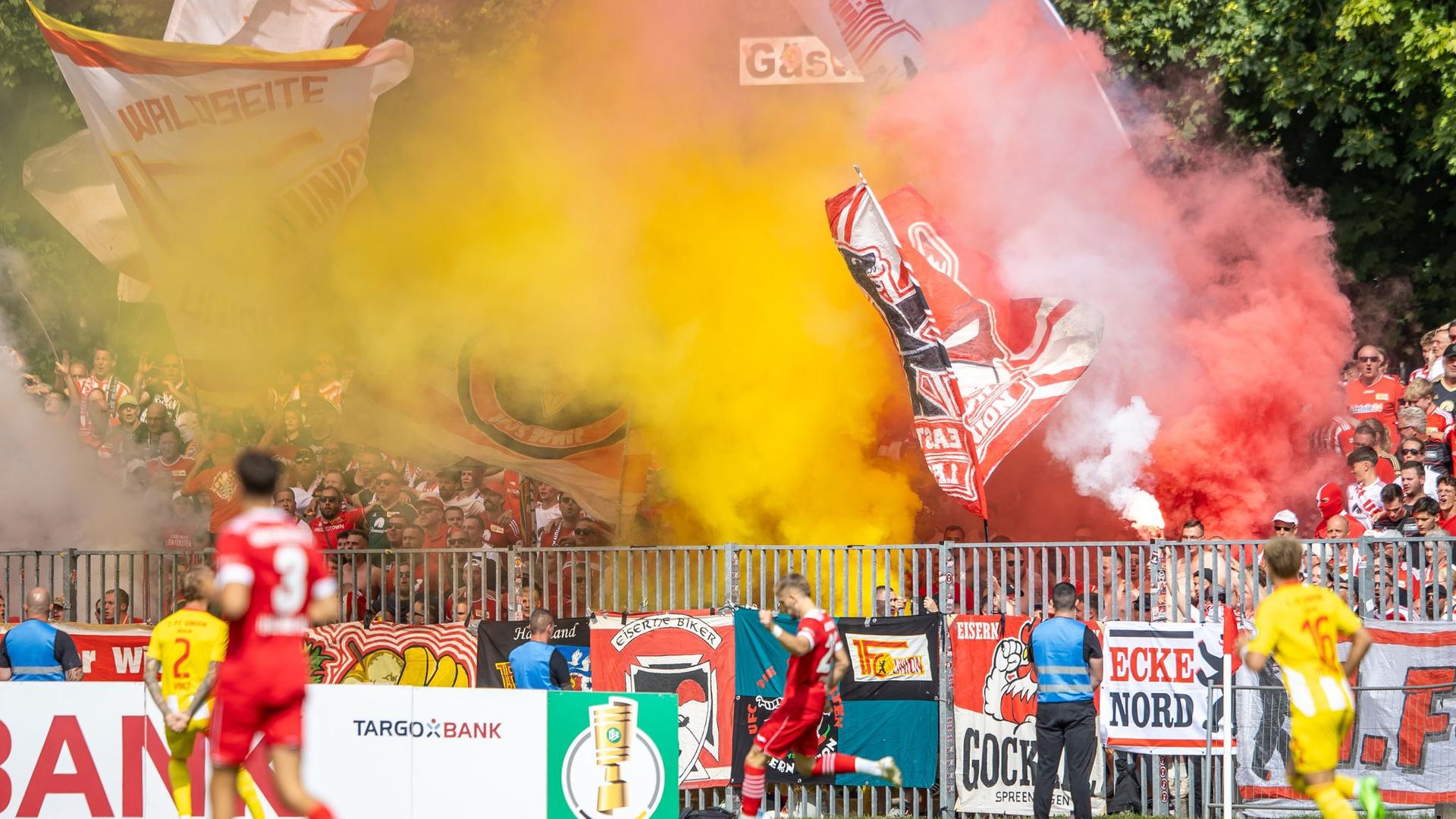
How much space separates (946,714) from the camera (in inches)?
537

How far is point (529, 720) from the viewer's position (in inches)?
440

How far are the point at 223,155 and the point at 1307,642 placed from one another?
47.3 ft

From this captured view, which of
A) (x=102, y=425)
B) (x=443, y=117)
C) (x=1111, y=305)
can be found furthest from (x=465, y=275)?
(x=1111, y=305)

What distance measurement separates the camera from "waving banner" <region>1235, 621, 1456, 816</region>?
11742 millimetres

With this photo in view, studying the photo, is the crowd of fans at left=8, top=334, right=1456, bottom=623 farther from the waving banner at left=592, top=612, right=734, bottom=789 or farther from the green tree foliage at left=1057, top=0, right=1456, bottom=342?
the green tree foliage at left=1057, top=0, right=1456, bottom=342

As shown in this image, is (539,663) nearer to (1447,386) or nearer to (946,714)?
(946,714)

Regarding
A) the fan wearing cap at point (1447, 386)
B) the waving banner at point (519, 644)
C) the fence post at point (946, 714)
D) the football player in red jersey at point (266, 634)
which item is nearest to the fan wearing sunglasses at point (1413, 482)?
the fan wearing cap at point (1447, 386)

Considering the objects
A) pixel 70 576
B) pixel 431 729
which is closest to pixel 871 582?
pixel 431 729

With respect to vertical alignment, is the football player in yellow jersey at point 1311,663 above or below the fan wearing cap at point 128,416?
below

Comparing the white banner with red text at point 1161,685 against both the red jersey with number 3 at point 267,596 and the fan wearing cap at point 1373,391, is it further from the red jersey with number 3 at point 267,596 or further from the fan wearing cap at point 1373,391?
the red jersey with number 3 at point 267,596

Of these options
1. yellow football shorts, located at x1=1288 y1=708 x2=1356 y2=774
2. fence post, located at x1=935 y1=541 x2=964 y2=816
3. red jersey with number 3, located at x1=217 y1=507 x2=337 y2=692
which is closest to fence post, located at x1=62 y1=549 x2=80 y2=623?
fence post, located at x1=935 y1=541 x2=964 y2=816

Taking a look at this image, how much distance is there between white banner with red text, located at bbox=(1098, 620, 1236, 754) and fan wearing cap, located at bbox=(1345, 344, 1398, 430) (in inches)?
151

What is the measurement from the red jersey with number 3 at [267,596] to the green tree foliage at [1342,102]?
14002 millimetres

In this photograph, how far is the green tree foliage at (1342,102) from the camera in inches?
699
